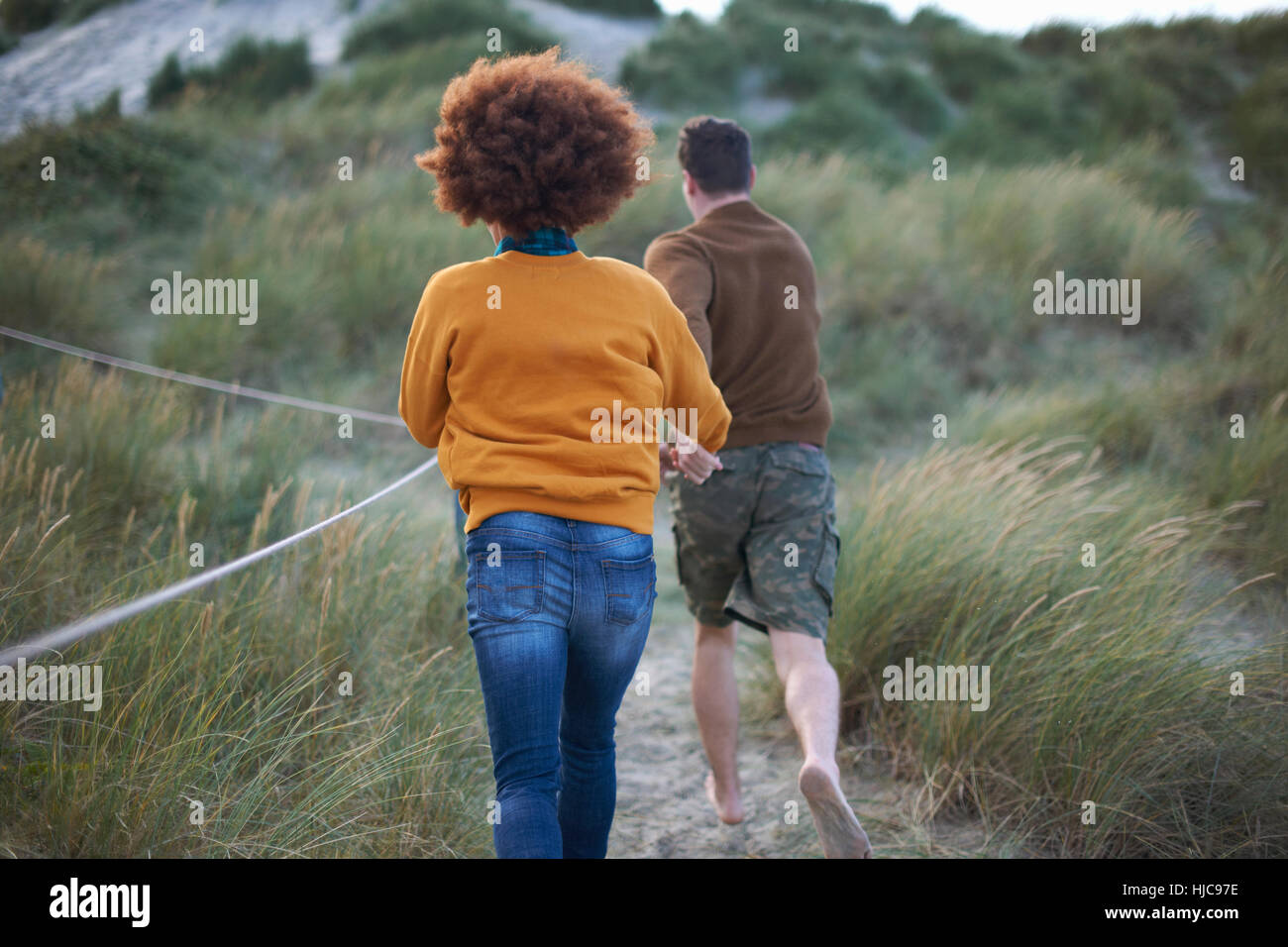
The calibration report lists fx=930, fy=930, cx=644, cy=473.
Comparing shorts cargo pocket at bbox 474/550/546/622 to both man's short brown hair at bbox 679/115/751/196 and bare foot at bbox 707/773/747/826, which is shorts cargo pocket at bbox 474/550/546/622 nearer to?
man's short brown hair at bbox 679/115/751/196

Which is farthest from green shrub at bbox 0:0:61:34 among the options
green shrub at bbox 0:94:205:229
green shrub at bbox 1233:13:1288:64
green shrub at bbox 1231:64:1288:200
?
green shrub at bbox 1233:13:1288:64

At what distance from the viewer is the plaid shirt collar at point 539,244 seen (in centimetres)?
192

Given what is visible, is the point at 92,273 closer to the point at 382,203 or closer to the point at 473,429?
the point at 382,203

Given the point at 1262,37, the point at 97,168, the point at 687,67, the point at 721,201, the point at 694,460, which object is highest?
the point at 1262,37

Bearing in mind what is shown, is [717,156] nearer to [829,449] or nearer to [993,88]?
[829,449]

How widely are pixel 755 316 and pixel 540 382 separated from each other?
114 centimetres

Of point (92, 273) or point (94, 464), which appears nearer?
point (94, 464)

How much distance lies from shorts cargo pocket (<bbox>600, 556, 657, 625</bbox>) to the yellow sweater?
83 mm

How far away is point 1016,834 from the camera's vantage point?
2.84m

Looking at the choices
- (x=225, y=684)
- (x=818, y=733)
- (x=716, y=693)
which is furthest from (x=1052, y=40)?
(x=225, y=684)

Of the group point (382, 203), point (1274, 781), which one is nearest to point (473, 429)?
point (1274, 781)

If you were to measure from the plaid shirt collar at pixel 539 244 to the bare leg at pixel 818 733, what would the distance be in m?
1.34

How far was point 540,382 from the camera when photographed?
1.82 meters
